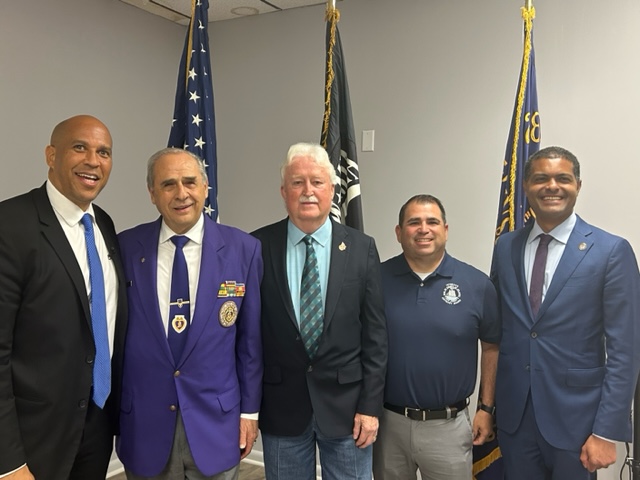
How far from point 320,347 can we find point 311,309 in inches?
5.3

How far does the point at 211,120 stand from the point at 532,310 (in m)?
1.63

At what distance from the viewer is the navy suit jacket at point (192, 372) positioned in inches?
73.2

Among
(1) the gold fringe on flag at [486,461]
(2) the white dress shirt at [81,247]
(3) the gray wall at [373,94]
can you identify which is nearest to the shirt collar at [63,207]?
(2) the white dress shirt at [81,247]

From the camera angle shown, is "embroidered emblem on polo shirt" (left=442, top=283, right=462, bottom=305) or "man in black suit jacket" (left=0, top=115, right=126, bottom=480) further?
"embroidered emblem on polo shirt" (left=442, top=283, right=462, bottom=305)

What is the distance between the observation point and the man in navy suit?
6.46 ft

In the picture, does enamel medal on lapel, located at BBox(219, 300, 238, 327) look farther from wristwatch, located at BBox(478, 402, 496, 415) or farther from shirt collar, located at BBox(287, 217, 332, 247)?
wristwatch, located at BBox(478, 402, 496, 415)

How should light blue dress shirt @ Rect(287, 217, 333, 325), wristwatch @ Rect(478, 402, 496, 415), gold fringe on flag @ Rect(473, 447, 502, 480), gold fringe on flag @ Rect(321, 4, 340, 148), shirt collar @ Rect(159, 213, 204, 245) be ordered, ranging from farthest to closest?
gold fringe on flag @ Rect(321, 4, 340, 148), gold fringe on flag @ Rect(473, 447, 502, 480), wristwatch @ Rect(478, 402, 496, 415), light blue dress shirt @ Rect(287, 217, 333, 325), shirt collar @ Rect(159, 213, 204, 245)

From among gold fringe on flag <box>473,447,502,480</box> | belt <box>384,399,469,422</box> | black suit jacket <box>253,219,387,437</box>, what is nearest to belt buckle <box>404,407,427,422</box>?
belt <box>384,399,469,422</box>

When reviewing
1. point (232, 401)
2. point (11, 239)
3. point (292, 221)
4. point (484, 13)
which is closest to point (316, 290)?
point (292, 221)

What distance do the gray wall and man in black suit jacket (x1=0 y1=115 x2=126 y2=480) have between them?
5.17ft

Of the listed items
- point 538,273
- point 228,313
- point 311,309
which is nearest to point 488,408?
point 538,273

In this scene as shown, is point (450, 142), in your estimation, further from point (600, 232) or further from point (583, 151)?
point (600, 232)

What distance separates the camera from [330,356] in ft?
6.64

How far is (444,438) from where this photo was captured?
6.97ft
